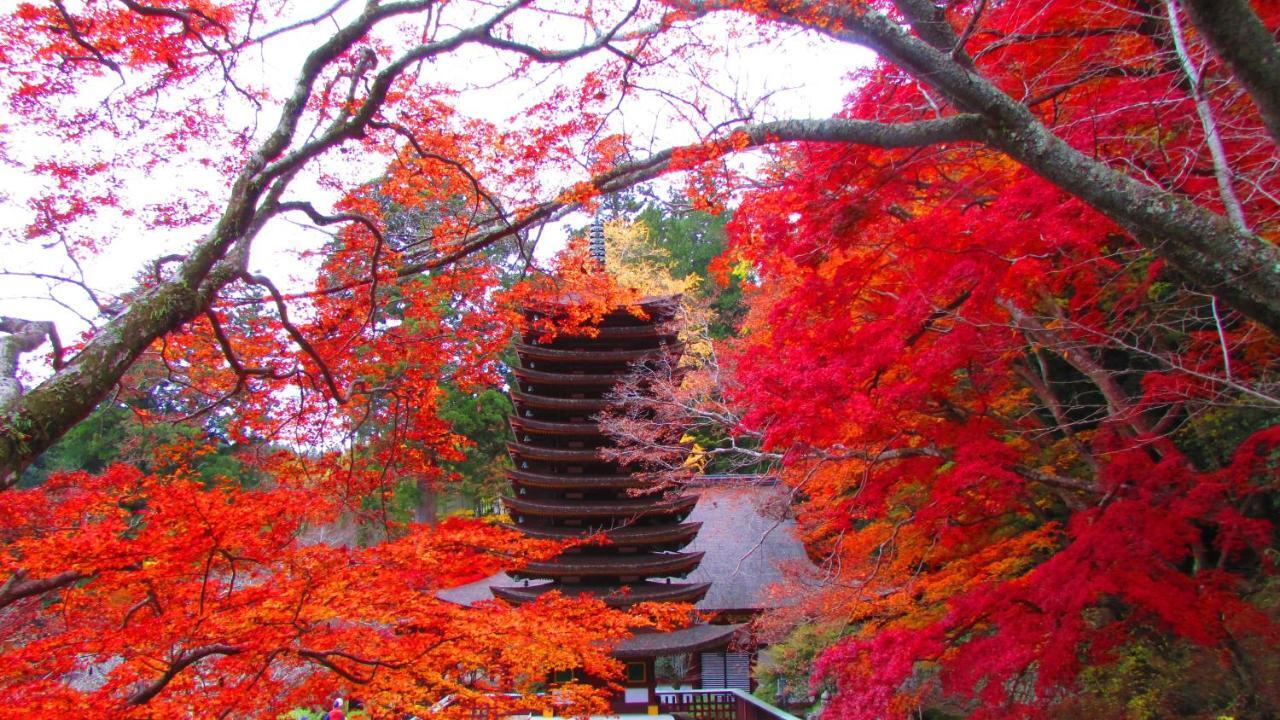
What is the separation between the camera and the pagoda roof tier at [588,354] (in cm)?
1119

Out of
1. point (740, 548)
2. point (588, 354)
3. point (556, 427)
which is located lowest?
point (740, 548)

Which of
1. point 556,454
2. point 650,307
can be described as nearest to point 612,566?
point 556,454

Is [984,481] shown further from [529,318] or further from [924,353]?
[529,318]

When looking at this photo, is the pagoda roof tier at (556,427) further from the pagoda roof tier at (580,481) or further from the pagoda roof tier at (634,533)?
the pagoda roof tier at (634,533)

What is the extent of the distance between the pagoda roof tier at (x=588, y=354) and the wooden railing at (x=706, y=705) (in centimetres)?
486

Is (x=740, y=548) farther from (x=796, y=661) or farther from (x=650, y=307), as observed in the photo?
(x=650, y=307)

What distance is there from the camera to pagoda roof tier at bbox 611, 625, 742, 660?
9.59 metres

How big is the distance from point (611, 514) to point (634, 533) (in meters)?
0.42

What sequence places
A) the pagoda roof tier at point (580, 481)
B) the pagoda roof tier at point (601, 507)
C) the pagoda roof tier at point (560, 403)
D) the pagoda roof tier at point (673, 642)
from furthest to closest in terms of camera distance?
the pagoda roof tier at point (560, 403) < the pagoda roof tier at point (580, 481) < the pagoda roof tier at point (601, 507) < the pagoda roof tier at point (673, 642)

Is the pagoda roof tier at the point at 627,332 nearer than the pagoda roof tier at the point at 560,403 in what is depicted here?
No

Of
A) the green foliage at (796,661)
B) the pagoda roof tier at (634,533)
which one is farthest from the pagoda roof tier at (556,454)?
the green foliage at (796,661)

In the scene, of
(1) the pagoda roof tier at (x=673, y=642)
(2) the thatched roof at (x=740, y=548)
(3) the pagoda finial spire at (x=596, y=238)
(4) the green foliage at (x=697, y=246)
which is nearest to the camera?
(1) the pagoda roof tier at (x=673, y=642)

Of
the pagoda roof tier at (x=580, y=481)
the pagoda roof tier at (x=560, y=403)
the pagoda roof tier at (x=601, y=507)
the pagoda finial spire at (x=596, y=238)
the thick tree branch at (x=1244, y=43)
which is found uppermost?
the pagoda finial spire at (x=596, y=238)

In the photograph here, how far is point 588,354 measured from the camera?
11.2m
